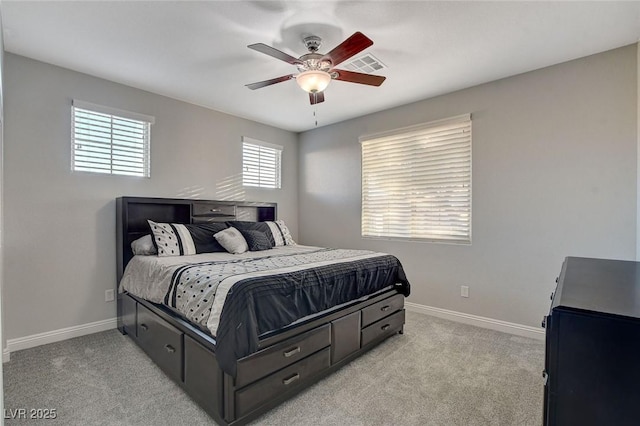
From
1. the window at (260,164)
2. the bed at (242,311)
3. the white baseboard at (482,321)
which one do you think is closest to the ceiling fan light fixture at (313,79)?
the bed at (242,311)

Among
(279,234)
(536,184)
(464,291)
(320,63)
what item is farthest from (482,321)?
(320,63)

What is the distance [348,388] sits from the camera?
2096mm

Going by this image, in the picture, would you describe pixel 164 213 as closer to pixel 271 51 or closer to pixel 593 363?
pixel 271 51

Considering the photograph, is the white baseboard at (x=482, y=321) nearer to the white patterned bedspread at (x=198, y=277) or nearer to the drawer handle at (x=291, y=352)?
the white patterned bedspread at (x=198, y=277)

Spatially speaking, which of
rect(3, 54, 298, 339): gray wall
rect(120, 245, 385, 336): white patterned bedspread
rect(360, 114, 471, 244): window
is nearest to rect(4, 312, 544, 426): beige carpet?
rect(3, 54, 298, 339): gray wall

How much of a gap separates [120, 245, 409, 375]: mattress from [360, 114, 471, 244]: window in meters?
1.00

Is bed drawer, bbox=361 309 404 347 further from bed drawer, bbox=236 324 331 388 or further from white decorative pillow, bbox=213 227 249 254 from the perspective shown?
white decorative pillow, bbox=213 227 249 254

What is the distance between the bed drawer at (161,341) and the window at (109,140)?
1557 mm

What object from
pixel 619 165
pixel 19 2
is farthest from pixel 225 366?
pixel 619 165

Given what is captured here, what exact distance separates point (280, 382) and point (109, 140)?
298cm

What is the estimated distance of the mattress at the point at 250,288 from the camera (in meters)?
1.69

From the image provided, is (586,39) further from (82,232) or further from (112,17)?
(82,232)

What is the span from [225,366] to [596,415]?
1.54 m

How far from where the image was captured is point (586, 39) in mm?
2408
